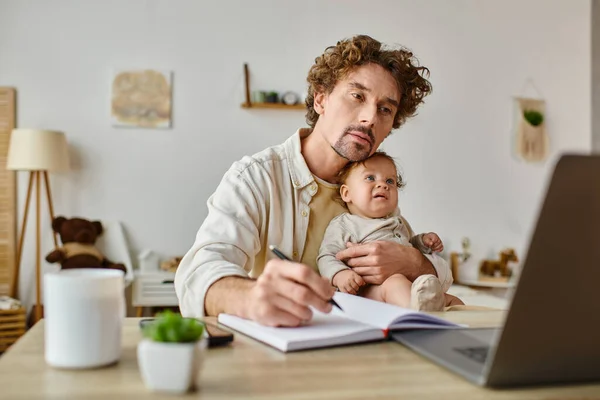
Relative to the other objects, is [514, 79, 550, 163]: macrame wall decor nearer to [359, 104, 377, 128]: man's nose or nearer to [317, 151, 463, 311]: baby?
[317, 151, 463, 311]: baby

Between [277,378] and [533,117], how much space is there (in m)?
4.39

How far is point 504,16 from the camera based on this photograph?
4680 millimetres

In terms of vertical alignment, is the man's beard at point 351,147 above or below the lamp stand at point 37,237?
above

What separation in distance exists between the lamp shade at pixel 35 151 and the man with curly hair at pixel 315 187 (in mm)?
2161

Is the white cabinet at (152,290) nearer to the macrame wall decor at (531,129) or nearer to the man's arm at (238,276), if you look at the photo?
the man's arm at (238,276)

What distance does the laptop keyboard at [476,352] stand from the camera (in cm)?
82

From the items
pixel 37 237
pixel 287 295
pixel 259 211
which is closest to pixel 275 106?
pixel 37 237

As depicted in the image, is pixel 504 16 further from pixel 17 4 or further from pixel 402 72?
pixel 17 4

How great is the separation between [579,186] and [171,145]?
378 centimetres

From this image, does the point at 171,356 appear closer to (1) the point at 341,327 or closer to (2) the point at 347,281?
(1) the point at 341,327

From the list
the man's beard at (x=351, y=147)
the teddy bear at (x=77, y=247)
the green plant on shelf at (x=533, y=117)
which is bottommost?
the teddy bear at (x=77, y=247)

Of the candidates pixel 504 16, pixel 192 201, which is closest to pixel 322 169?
pixel 192 201

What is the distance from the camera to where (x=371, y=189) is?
1963 millimetres

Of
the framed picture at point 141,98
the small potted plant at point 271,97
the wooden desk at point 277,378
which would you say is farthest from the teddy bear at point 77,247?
the wooden desk at point 277,378
